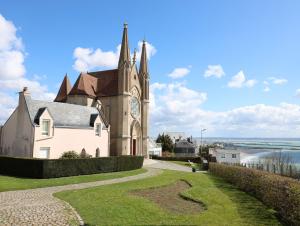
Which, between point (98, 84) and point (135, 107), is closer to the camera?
point (98, 84)

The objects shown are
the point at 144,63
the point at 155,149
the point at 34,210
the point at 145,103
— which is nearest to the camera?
the point at 34,210

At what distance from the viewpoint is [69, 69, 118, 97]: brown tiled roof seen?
55566 millimetres

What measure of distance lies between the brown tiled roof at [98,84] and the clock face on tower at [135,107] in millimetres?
4390

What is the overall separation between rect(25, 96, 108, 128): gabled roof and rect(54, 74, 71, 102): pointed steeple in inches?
619

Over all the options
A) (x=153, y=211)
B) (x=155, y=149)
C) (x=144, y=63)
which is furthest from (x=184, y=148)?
(x=153, y=211)

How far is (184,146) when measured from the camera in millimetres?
112688

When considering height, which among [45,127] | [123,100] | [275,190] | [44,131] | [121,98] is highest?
[121,98]

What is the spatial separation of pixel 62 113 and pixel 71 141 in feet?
12.2

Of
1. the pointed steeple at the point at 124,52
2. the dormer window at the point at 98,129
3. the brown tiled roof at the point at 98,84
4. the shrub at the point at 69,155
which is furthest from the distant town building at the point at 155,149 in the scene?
the shrub at the point at 69,155

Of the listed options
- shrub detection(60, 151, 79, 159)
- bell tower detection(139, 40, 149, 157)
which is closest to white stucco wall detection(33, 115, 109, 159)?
shrub detection(60, 151, 79, 159)

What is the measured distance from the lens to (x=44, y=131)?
1412 inches

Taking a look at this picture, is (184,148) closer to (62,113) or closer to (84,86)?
(84,86)

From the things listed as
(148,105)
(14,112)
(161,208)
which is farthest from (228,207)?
(148,105)

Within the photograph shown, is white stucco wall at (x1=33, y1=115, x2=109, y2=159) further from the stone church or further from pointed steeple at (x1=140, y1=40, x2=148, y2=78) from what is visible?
pointed steeple at (x1=140, y1=40, x2=148, y2=78)
